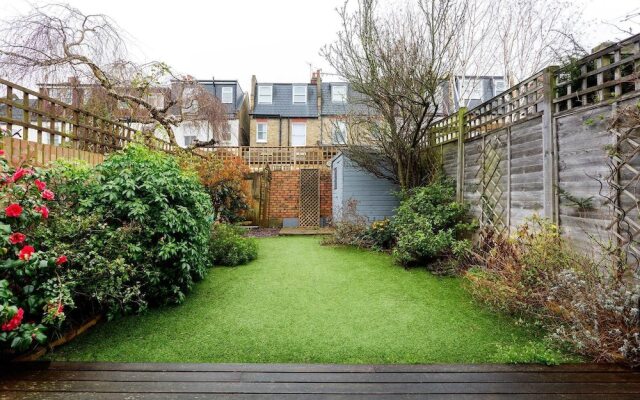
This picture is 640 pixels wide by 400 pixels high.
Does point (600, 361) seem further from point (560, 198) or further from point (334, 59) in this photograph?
point (334, 59)

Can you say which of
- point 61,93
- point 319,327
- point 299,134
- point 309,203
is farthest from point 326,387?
point 299,134

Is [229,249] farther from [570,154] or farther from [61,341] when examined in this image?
[570,154]

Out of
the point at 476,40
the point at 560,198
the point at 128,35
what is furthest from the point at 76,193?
the point at 476,40

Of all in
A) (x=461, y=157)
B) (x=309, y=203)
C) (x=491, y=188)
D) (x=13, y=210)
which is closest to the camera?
(x=13, y=210)

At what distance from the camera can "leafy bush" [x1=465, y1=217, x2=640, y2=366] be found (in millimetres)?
2762

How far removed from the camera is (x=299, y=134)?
20.2 m

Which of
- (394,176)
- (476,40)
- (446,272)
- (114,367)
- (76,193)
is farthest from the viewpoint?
(476,40)

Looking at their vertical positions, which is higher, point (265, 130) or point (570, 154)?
point (265, 130)

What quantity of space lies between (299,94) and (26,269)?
19.3 metres

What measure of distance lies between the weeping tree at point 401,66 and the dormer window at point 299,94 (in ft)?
42.1

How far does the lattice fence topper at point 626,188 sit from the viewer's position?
3.18 metres

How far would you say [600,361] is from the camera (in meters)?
2.83

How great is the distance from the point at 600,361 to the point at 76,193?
5.66 meters

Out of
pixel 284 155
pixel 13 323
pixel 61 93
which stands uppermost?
pixel 61 93
